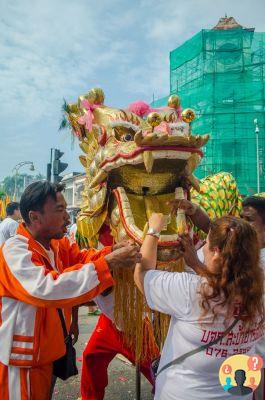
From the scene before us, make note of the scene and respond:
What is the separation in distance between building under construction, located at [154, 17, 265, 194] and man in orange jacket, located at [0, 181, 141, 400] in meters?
18.3

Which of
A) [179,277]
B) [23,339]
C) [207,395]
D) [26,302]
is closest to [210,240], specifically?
[179,277]

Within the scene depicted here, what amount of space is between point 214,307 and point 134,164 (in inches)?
44.6

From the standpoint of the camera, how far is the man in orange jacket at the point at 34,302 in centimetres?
163

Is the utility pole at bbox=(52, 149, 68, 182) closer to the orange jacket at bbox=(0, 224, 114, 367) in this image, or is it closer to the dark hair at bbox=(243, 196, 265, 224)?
the dark hair at bbox=(243, 196, 265, 224)

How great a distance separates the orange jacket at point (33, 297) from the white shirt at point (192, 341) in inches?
12.7

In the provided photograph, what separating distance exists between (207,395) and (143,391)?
6.69 ft

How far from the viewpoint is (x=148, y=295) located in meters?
1.57

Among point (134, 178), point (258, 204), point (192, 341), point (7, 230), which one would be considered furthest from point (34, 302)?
point (7, 230)

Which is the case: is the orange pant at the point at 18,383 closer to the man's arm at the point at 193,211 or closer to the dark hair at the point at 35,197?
the dark hair at the point at 35,197

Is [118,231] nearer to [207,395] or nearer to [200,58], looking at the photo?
[207,395]

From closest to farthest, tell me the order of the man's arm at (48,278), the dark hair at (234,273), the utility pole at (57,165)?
the dark hair at (234,273), the man's arm at (48,278), the utility pole at (57,165)

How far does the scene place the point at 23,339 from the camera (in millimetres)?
1671

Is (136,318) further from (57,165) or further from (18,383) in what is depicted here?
(57,165)

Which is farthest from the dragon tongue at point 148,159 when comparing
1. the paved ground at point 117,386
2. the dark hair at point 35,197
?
the paved ground at point 117,386
